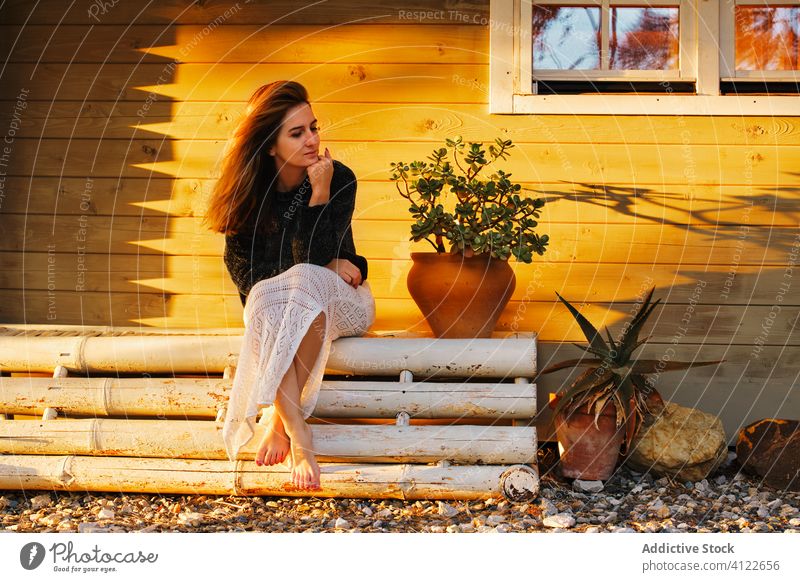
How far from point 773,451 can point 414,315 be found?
161 centimetres

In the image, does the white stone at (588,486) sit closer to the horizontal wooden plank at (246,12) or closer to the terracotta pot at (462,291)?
the terracotta pot at (462,291)

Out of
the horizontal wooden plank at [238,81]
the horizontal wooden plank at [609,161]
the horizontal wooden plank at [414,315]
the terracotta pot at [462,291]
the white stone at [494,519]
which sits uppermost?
the horizontal wooden plank at [238,81]

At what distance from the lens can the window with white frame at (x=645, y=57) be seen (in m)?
4.47

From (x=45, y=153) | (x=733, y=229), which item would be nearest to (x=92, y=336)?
(x=45, y=153)

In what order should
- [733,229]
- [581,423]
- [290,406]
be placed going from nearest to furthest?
[290,406] → [581,423] → [733,229]

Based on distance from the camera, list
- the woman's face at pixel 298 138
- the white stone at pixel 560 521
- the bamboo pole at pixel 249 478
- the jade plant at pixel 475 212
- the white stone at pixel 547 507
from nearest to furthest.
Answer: the white stone at pixel 560 521 → the white stone at pixel 547 507 → the bamboo pole at pixel 249 478 → the woman's face at pixel 298 138 → the jade plant at pixel 475 212

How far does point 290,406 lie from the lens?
11.8 ft

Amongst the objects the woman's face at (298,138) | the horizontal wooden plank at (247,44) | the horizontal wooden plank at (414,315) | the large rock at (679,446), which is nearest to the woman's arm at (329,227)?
the woman's face at (298,138)

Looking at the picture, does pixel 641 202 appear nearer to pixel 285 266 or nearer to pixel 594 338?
pixel 594 338

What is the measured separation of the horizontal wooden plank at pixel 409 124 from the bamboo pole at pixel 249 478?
1577 mm

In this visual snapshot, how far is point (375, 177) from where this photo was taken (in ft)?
15.0

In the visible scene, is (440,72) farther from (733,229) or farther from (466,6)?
(733,229)

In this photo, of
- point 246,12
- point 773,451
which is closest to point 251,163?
point 246,12

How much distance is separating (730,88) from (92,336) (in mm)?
2957
